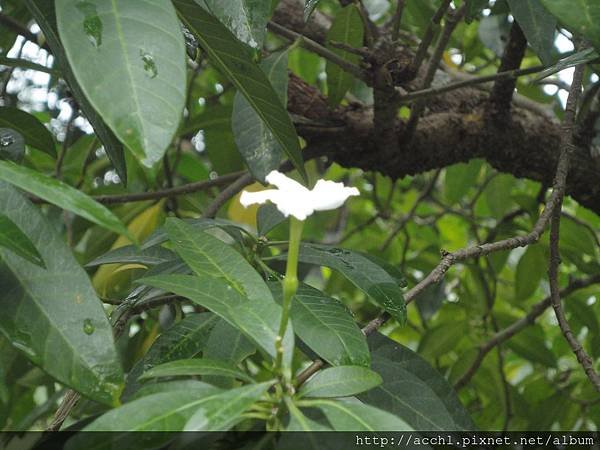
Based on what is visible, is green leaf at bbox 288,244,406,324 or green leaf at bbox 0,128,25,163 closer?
green leaf at bbox 288,244,406,324

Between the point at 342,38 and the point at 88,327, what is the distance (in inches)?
29.1

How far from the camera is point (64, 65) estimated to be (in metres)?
0.72

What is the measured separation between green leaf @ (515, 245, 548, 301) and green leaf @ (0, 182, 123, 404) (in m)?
1.06

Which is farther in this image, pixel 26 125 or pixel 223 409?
pixel 26 125

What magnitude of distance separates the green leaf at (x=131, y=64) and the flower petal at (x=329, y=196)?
110mm

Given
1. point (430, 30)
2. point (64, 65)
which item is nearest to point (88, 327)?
point (64, 65)

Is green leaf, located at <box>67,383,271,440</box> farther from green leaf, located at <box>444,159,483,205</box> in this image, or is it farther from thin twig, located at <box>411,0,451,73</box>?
green leaf, located at <box>444,159,483,205</box>

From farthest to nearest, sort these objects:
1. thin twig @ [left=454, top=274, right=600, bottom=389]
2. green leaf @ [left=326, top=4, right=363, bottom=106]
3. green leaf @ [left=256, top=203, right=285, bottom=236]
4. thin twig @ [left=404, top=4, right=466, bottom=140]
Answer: thin twig @ [left=454, top=274, right=600, bottom=389]
green leaf @ [left=326, top=4, right=363, bottom=106]
thin twig @ [left=404, top=4, right=466, bottom=140]
green leaf @ [left=256, top=203, right=285, bottom=236]

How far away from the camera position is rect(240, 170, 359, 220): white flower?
539 millimetres

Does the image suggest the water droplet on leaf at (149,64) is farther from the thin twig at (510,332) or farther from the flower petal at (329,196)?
the thin twig at (510,332)

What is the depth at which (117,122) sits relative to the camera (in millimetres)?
506

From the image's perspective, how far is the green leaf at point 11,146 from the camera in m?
0.88

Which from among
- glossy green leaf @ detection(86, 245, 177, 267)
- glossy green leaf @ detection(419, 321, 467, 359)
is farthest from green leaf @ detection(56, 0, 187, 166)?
glossy green leaf @ detection(419, 321, 467, 359)

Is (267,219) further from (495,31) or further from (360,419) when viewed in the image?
(495,31)
